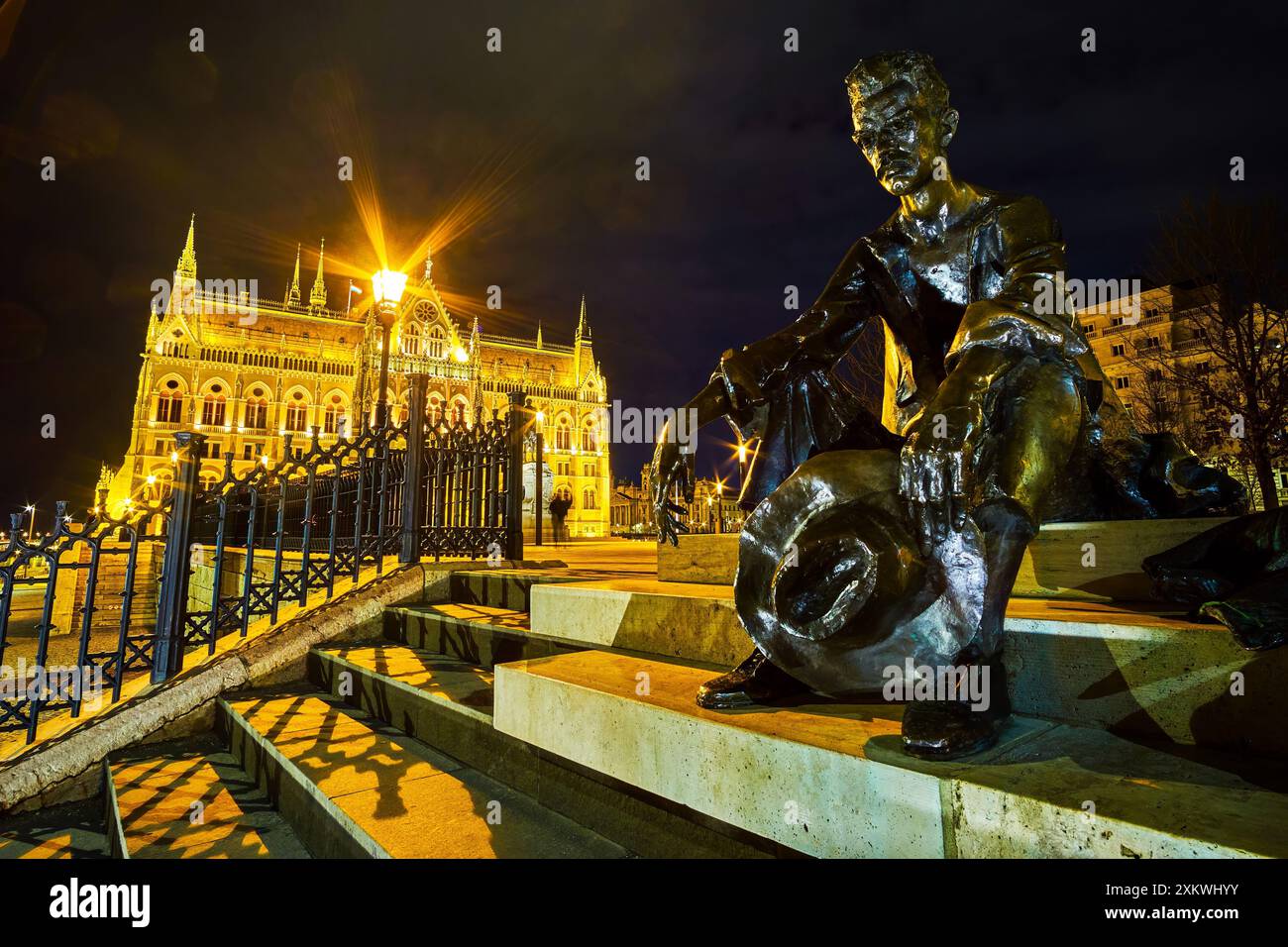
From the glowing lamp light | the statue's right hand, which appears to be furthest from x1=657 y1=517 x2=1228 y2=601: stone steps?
the glowing lamp light

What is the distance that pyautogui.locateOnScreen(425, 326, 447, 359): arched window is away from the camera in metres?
61.1

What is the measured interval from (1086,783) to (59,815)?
5247 mm

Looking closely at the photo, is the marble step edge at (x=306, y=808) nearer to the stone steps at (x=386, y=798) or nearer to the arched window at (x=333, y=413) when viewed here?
the stone steps at (x=386, y=798)

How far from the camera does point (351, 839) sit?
1994 mm

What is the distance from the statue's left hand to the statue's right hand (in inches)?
37.6

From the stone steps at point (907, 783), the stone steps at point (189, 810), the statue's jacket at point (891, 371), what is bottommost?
the stone steps at point (189, 810)

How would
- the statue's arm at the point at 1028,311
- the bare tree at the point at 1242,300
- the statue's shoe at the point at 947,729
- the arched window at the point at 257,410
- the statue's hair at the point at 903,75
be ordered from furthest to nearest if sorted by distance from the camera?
the arched window at the point at 257,410
the bare tree at the point at 1242,300
the statue's hair at the point at 903,75
the statue's arm at the point at 1028,311
the statue's shoe at the point at 947,729

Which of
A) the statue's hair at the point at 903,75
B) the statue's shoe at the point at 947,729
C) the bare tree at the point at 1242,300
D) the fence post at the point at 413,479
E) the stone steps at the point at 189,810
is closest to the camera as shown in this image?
the statue's shoe at the point at 947,729

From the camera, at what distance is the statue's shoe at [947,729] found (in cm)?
123

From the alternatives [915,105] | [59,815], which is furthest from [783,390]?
[59,815]

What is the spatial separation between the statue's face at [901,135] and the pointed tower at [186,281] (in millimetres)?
72427

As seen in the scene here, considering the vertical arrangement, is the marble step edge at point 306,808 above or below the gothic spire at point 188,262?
below

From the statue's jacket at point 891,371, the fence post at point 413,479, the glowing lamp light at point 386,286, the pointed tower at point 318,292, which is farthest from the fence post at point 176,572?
the pointed tower at point 318,292
